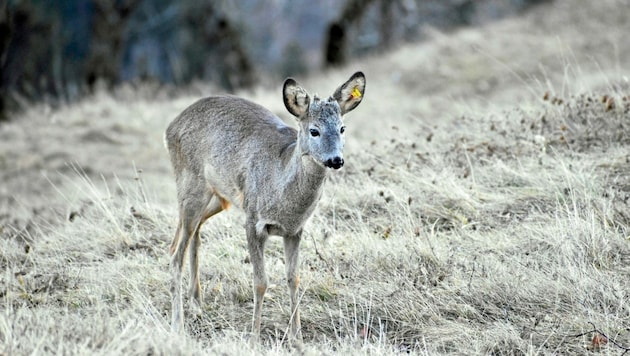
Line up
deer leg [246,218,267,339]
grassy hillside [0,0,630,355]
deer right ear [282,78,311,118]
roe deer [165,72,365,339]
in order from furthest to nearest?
1. deer leg [246,218,267,339]
2. deer right ear [282,78,311,118]
3. roe deer [165,72,365,339]
4. grassy hillside [0,0,630,355]

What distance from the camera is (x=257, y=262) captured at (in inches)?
238

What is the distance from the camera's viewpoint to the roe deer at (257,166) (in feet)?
19.1

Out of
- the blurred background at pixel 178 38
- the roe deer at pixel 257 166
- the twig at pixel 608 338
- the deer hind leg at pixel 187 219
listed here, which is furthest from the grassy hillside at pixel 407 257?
the blurred background at pixel 178 38

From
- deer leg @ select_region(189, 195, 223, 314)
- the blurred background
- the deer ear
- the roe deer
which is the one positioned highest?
the deer ear

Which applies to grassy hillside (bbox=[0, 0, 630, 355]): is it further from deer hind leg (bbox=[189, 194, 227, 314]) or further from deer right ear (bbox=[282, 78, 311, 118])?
deer right ear (bbox=[282, 78, 311, 118])

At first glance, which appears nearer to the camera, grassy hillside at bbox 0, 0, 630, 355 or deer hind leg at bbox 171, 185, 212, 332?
grassy hillside at bbox 0, 0, 630, 355

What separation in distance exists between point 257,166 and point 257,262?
72 cm

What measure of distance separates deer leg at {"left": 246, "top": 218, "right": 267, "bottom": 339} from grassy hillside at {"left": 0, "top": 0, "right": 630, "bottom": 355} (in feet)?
0.68

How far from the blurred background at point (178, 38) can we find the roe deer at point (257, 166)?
1409 cm

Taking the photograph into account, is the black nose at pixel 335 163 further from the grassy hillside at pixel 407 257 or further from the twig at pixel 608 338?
the twig at pixel 608 338

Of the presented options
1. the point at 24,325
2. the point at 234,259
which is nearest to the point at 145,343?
the point at 24,325

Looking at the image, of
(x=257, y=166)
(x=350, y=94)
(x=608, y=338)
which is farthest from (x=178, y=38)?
(x=608, y=338)

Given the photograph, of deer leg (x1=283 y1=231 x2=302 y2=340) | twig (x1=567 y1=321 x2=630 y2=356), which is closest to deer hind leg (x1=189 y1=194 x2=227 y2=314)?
deer leg (x1=283 y1=231 x2=302 y2=340)

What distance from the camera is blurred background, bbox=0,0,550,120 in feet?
77.8
